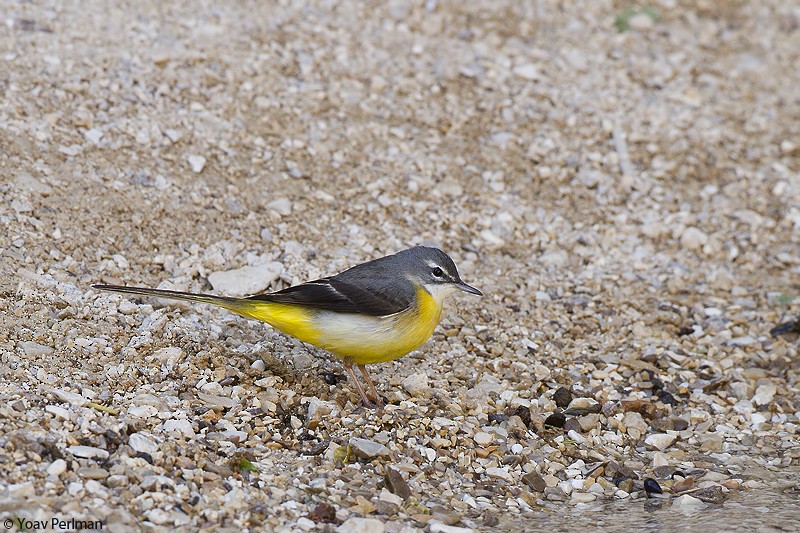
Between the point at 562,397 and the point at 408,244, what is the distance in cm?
217

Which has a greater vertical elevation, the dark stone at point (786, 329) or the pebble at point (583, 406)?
the dark stone at point (786, 329)

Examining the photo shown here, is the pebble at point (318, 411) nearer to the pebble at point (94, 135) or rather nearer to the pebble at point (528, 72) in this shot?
the pebble at point (94, 135)

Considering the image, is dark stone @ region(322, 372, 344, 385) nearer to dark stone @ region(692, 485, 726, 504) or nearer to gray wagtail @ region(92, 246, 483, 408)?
gray wagtail @ region(92, 246, 483, 408)

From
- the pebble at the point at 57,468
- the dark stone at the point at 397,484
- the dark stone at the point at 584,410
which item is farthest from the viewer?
the dark stone at the point at 584,410

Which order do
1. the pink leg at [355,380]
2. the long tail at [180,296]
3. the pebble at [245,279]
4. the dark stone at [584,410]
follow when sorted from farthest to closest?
the pebble at [245,279] → the dark stone at [584,410] → the pink leg at [355,380] → the long tail at [180,296]

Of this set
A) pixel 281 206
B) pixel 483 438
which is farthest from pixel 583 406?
pixel 281 206

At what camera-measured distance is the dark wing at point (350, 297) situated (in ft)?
19.8

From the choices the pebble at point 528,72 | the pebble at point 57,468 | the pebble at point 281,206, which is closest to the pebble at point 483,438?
the pebble at point 57,468

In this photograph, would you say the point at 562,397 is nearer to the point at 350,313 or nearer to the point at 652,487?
the point at 652,487

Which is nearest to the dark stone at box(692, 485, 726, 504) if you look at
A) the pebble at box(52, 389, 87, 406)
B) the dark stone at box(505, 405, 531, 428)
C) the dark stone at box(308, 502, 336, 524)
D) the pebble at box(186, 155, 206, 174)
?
the dark stone at box(505, 405, 531, 428)

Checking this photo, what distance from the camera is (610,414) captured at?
6.46m

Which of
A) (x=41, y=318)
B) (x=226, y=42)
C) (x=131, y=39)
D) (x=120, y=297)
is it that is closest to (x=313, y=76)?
(x=226, y=42)

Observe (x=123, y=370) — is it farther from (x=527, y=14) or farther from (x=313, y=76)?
(x=527, y=14)

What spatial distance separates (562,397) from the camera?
6516mm
